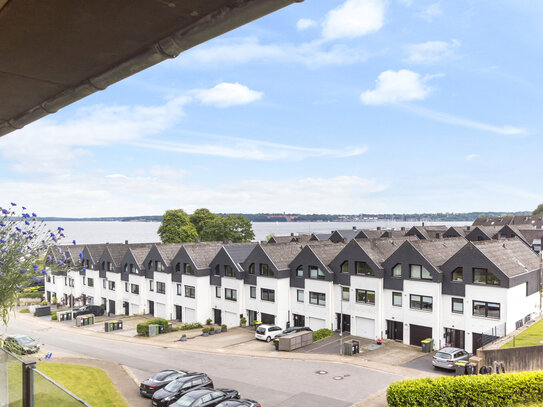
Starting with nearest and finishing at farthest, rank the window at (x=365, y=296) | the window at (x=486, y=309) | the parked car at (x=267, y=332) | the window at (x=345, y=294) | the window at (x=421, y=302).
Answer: the window at (x=486, y=309) → the window at (x=421, y=302) → the window at (x=365, y=296) → the parked car at (x=267, y=332) → the window at (x=345, y=294)

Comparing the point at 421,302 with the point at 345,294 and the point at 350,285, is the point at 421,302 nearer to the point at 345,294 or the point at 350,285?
the point at 350,285

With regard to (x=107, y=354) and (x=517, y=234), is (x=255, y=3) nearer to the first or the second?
(x=107, y=354)

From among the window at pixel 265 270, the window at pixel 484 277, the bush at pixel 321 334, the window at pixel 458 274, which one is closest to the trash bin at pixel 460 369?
the window at pixel 484 277

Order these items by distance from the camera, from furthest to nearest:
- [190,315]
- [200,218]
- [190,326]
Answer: [200,218] < [190,315] < [190,326]

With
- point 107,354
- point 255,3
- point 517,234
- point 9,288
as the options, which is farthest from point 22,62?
point 517,234

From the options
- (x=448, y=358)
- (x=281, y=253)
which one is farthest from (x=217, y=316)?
(x=448, y=358)

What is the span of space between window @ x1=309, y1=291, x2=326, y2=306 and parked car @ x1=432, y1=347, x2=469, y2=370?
44.0ft

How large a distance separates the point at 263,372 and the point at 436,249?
20.0 m

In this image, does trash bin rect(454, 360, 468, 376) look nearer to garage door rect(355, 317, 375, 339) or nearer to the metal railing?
garage door rect(355, 317, 375, 339)

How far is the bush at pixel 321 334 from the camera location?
3997 cm

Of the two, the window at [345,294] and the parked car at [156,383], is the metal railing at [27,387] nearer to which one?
the parked car at [156,383]

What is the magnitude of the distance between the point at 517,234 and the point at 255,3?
7722 cm

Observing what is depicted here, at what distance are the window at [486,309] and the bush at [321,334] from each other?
12.9m

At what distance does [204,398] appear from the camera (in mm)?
22234
